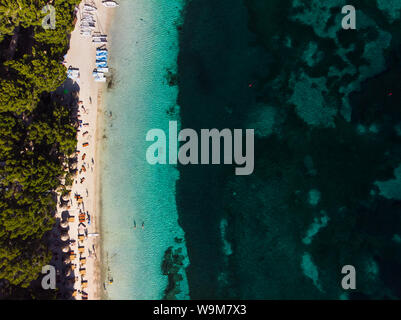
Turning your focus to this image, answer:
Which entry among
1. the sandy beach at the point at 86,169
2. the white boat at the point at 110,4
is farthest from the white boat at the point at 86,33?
the white boat at the point at 110,4

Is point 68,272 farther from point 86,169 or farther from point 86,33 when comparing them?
point 86,33

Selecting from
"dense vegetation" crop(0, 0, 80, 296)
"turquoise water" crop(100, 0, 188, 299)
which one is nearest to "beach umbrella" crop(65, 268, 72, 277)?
"dense vegetation" crop(0, 0, 80, 296)

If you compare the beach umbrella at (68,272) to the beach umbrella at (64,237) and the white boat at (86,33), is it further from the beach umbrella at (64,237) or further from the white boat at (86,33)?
the white boat at (86,33)

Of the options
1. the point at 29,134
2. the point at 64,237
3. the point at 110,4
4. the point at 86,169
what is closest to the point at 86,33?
the point at 110,4

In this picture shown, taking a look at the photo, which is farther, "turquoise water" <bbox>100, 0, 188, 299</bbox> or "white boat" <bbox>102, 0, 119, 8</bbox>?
"turquoise water" <bbox>100, 0, 188, 299</bbox>

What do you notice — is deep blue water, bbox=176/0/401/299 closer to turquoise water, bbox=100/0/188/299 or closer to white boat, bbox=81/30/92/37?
turquoise water, bbox=100/0/188/299
